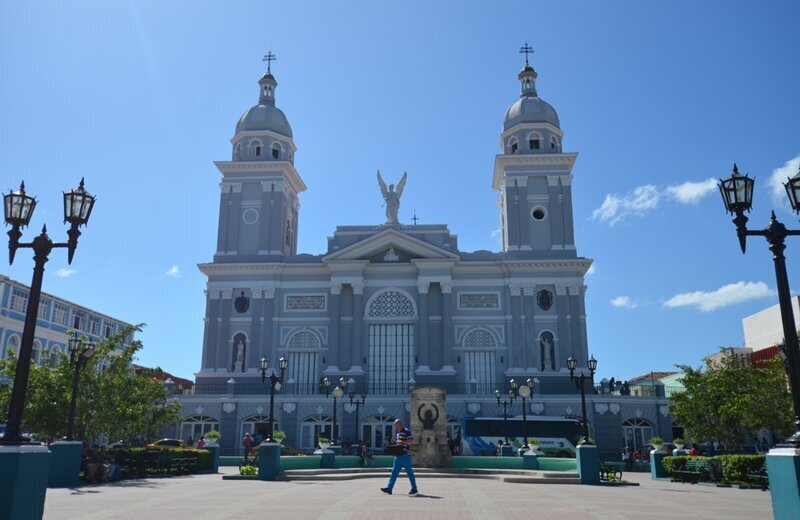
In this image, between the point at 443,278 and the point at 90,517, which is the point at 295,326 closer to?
the point at 443,278

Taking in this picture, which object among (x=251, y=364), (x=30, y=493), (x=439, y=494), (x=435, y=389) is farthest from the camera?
(x=251, y=364)

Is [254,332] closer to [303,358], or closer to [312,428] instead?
[303,358]

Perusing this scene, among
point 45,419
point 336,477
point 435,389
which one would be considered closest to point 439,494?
point 336,477

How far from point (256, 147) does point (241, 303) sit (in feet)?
43.1

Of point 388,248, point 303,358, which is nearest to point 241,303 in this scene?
point 303,358

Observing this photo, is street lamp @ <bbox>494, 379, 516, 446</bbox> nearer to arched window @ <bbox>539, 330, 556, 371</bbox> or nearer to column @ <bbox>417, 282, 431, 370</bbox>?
arched window @ <bbox>539, 330, 556, 371</bbox>

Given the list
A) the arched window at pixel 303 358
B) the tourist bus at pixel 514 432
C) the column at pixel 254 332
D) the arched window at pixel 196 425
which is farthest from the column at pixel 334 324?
the tourist bus at pixel 514 432

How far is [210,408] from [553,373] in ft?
77.8

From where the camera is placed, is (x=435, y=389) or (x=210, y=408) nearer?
(x=435, y=389)

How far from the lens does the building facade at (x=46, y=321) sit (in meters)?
56.5

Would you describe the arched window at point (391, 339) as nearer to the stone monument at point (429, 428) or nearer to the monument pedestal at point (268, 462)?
the stone monument at point (429, 428)

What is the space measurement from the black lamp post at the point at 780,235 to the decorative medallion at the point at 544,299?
38.6 m

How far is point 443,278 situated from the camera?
5000cm

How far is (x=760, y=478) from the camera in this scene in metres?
22.4
